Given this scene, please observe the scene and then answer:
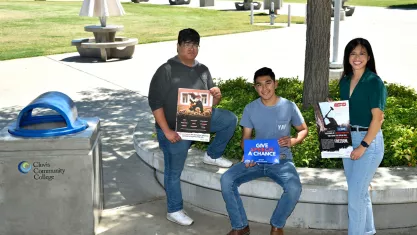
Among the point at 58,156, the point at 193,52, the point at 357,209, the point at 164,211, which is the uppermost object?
the point at 193,52

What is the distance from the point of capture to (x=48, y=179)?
5.29 metres

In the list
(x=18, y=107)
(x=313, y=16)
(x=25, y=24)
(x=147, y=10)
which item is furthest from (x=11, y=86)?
(x=147, y=10)

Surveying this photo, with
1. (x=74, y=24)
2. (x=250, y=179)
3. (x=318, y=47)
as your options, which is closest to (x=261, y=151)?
(x=250, y=179)

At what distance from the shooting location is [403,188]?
206 inches

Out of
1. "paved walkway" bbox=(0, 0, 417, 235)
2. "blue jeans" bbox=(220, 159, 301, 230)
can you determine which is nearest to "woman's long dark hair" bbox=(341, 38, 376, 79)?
"blue jeans" bbox=(220, 159, 301, 230)

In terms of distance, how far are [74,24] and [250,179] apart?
76.7ft

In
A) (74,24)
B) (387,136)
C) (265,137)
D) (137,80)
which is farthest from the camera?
(74,24)

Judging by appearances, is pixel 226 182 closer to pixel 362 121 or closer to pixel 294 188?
pixel 294 188

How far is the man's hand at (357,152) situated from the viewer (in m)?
4.74

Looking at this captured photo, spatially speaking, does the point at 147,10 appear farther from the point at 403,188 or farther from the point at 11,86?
the point at 403,188

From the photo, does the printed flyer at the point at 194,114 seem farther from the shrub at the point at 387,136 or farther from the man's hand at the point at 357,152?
the man's hand at the point at 357,152

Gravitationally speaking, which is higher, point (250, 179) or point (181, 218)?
point (250, 179)

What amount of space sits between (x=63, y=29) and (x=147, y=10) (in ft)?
35.7

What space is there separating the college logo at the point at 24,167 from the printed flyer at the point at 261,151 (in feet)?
6.06
